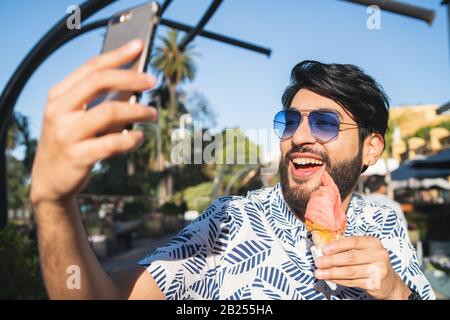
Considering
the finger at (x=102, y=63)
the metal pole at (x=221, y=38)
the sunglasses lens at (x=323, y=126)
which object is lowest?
the sunglasses lens at (x=323, y=126)

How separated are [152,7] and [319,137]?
45.4 inches

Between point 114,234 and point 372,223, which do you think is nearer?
point 372,223

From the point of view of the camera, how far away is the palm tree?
144ft

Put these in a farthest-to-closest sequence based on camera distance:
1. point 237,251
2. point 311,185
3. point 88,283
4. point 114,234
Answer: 1. point 114,234
2. point 311,185
3. point 237,251
4. point 88,283

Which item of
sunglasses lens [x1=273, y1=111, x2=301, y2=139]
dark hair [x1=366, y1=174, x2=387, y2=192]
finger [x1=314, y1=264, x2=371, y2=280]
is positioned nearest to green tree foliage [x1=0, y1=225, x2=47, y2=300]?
sunglasses lens [x1=273, y1=111, x2=301, y2=139]

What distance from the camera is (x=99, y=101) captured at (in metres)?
→ 0.96

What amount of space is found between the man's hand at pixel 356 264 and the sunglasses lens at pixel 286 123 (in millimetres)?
764

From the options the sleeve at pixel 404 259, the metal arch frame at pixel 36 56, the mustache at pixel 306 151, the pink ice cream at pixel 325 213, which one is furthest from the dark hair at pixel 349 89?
the metal arch frame at pixel 36 56

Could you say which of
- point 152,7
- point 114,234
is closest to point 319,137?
point 152,7

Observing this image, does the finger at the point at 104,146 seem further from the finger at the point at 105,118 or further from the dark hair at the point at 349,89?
the dark hair at the point at 349,89

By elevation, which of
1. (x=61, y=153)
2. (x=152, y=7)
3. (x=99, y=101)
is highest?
(x=152, y=7)

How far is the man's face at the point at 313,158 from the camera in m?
1.92
